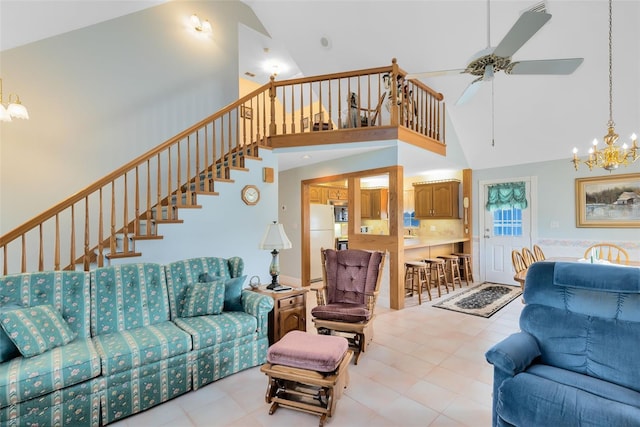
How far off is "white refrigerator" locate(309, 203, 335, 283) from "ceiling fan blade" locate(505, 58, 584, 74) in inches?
165

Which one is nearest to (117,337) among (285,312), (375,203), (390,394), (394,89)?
(285,312)

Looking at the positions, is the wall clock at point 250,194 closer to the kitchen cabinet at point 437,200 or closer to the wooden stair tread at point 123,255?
the wooden stair tread at point 123,255

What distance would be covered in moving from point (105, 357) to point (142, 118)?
12.4 ft

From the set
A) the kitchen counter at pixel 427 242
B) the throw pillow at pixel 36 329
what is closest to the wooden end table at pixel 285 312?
the throw pillow at pixel 36 329

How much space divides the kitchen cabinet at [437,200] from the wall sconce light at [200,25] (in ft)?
16.9

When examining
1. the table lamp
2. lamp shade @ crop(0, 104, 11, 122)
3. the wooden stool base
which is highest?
lamp shade @ crop(0, 104, 11, 122)

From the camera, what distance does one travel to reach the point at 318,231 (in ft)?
20.2

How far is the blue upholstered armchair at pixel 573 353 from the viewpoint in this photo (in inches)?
59.1

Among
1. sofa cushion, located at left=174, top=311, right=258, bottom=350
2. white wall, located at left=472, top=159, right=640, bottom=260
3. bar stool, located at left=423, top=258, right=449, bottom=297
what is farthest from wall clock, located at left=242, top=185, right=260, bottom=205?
white wall, located at left=472, top=159, right=640, bottom=260

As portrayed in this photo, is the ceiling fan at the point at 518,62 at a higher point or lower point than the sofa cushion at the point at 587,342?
higher

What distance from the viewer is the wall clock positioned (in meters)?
4.16

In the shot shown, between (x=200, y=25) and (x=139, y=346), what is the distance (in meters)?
→ 5.18

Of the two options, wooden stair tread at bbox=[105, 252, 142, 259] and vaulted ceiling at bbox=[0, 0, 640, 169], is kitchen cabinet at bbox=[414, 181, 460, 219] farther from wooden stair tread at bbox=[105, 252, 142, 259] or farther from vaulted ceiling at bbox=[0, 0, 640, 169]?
wooden stair tread at bbox=[105, 252, 142, 259]

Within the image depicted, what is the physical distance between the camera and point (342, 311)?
302 centimetres
